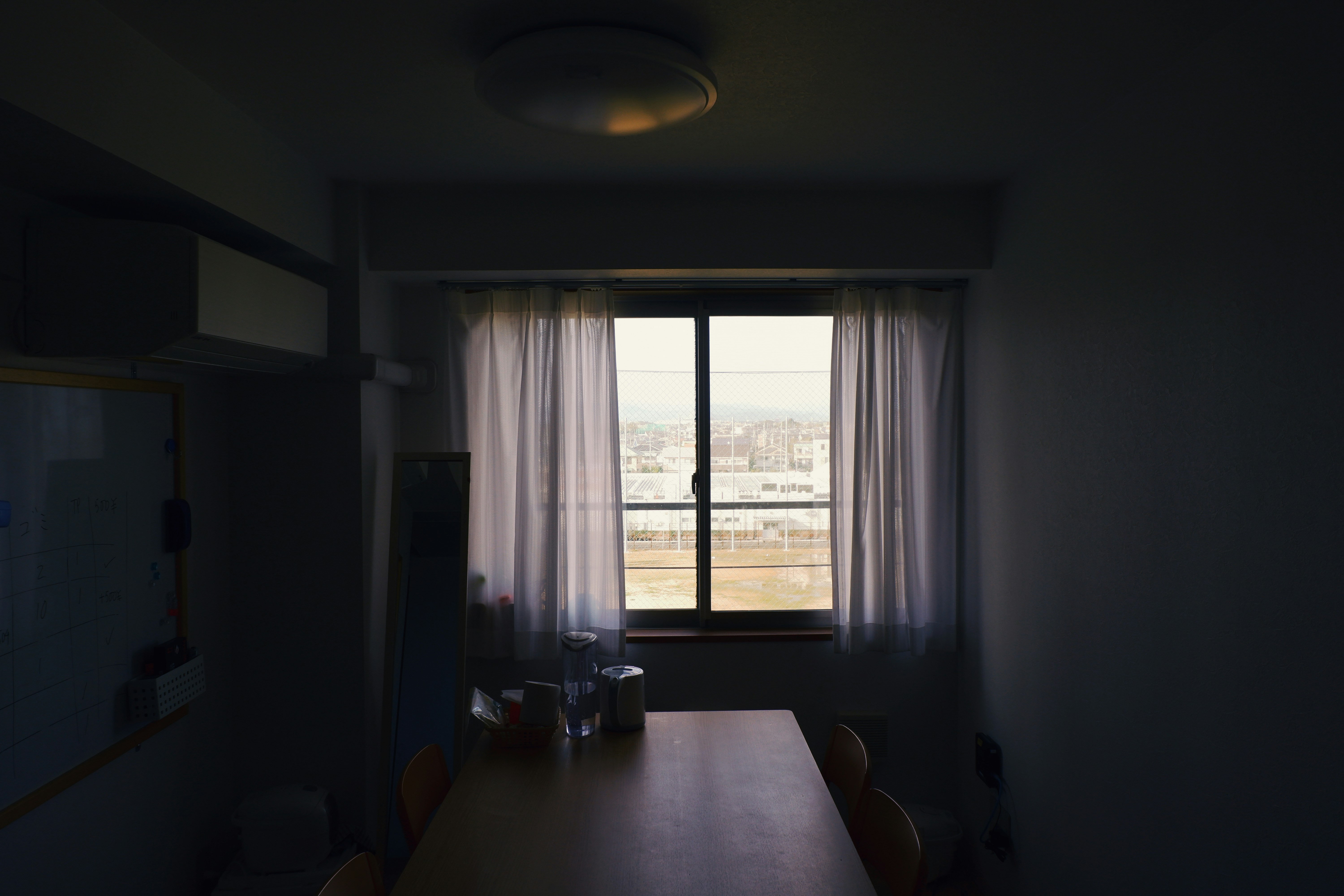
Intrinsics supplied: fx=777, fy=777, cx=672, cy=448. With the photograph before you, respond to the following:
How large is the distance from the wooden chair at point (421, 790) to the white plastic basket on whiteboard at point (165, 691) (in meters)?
0.79

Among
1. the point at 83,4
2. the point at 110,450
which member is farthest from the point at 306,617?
the point at 83,4

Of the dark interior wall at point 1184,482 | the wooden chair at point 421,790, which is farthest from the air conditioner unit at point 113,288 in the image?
the dark interior wall at point 1184,482

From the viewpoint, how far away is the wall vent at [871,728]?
3275 millimetres

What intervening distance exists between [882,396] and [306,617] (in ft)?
7.90

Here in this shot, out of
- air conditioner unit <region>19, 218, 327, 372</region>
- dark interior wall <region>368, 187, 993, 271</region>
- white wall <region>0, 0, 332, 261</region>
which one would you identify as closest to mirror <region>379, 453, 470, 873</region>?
dark interior wall <region>368, 187, 993, 271</region>

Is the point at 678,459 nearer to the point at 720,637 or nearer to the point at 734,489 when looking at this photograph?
the point at 734,489

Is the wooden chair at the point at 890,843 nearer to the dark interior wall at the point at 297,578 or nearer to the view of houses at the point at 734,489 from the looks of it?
the view of houses at the point at 734,489

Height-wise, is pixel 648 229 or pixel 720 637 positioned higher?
pixel 648 229

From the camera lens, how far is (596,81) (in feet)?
5.82

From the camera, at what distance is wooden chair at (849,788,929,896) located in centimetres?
171

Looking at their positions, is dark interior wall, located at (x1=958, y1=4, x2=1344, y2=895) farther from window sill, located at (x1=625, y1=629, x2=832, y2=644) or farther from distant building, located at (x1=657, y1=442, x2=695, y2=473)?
distant building, located at (x1=657, y1=442, x2=695, y2=473)

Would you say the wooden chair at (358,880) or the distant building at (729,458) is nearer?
the wooden chair at (358,880)

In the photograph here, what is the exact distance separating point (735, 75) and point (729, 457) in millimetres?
1746

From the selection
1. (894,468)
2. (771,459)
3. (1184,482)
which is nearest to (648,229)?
(771,459)
